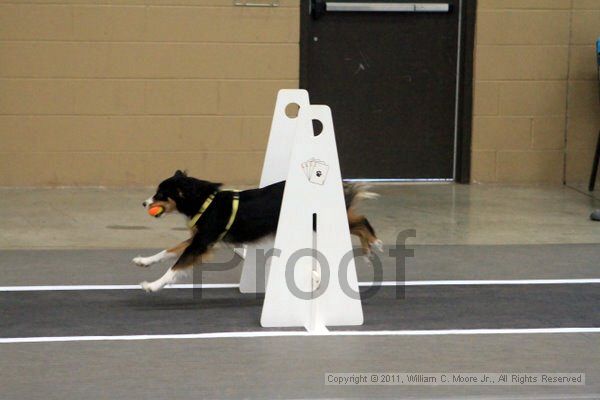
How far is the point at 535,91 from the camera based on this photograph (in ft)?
32.1

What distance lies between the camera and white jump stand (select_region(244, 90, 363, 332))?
512 cm

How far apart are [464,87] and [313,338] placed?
5235mm

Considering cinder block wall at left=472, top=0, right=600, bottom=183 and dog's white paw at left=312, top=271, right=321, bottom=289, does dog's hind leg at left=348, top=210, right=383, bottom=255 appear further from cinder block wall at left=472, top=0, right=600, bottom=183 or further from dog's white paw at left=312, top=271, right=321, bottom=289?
cinder block wall at left=472, top=0, right=600, bottom=183

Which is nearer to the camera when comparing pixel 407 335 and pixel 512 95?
pixel 407 335

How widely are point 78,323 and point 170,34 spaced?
14.9 ft

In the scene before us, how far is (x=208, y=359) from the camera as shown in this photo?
15.1 ft

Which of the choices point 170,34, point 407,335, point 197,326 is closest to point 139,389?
point 197,326

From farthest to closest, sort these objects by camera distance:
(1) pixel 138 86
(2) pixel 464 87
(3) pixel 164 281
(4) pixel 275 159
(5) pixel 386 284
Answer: (2) pixel 464 87
(1) pixel 138 86
(5) pixel 386 284
(4) pixel 275 159
(3) pixel 164 281

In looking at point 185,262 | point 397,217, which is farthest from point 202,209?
point 397,217

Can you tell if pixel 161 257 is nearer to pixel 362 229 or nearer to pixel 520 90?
pixel 362 229

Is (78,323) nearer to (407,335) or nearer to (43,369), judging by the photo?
(43,369)

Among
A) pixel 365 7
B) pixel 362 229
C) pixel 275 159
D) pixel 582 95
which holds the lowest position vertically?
pixel 362 229

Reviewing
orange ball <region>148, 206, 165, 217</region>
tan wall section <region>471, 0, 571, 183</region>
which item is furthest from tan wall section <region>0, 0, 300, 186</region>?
orange ball <region>148, 206, 165, 217</region>

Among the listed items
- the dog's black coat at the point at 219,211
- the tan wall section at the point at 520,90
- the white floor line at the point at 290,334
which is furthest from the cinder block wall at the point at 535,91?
the white floor line at the point at 290,334
